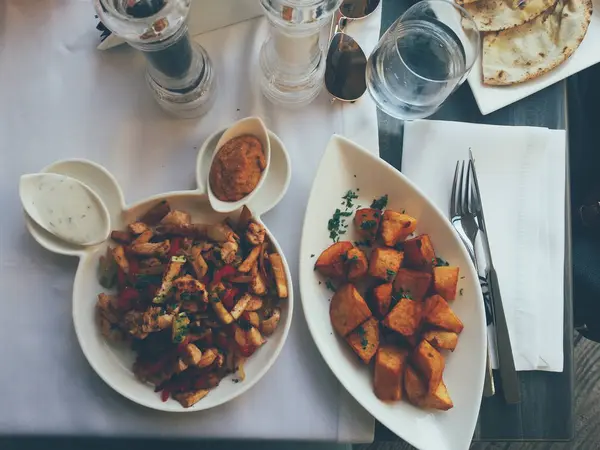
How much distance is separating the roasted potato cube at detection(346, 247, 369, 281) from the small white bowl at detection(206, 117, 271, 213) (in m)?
0.16

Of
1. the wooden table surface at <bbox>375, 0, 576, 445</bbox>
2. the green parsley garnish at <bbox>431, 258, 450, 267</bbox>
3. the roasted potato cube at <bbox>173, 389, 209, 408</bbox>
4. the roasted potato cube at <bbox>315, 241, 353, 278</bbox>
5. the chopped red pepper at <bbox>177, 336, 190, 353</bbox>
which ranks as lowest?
the wooden table surface at <bbox>375, 0, 576, 445</bbox>

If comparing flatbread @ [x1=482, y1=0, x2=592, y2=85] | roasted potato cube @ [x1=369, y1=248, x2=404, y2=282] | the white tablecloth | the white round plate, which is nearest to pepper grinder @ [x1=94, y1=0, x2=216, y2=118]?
the white tablecloth

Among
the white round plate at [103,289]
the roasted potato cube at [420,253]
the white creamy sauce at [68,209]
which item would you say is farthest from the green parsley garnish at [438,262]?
the white creamy sauce at [68,209]

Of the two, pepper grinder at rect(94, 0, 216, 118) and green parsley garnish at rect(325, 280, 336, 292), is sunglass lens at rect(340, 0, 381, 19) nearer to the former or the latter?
pepper grinder at rect(94, 0, 216, 118)

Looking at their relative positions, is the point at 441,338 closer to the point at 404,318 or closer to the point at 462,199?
the point at 404,318

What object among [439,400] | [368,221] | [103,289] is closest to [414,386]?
[439,400]

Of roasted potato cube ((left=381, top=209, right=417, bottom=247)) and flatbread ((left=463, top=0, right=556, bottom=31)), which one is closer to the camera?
roasted potato cube ((left=381, top=209, right=417, bottom=247))

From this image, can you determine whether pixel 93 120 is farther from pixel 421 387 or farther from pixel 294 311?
pixel 421 387

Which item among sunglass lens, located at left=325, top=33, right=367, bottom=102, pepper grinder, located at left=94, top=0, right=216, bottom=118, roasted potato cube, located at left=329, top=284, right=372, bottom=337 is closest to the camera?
pepper grinder, located at left=94, top=0, right=216, bottom=118

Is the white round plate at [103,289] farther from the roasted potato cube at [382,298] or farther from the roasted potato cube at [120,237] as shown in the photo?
the roasted potato cube at [382,298]

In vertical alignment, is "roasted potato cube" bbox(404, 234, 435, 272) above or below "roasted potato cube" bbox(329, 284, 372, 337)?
above

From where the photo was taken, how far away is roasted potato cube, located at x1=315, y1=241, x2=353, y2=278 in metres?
0.79

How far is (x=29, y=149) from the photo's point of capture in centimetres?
84

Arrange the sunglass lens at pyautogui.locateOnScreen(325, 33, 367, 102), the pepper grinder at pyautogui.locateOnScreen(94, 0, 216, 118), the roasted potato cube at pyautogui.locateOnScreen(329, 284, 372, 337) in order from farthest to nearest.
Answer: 1. the sunglass lens at pyautogui.locateOnScreen(325, 33, 367, 102)
2. the roasted potato cube at pyautogui.locateOnScreen(329, 284, 372, 337)
3. the pepper grinder at pyautogui.locateOnScreen(94, 0, 216, 118)
